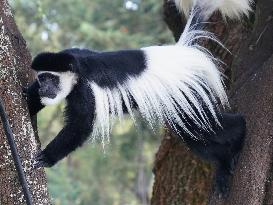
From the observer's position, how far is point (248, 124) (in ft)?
7.39

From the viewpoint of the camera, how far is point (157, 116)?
2.29 m

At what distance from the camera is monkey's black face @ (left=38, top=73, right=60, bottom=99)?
2.06m

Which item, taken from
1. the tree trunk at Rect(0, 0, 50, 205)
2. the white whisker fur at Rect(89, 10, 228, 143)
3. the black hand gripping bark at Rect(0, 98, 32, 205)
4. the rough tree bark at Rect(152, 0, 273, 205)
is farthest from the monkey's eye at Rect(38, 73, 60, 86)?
the rough tree bark at Rect(152, 0, 273, 205)

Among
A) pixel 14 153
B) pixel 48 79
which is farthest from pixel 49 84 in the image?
pixel 14 153

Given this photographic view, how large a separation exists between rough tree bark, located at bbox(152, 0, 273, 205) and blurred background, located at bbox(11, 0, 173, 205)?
2.28 meters

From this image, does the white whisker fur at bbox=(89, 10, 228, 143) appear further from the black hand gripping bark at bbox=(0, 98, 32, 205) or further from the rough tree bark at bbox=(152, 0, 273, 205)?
the black hand gripping bark at bbox=(0, 98, 32, 205)

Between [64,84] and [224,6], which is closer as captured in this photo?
[64,84]

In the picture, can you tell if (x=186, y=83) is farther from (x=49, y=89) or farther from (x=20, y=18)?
(x=20, y=18)

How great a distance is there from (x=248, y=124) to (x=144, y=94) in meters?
0.46

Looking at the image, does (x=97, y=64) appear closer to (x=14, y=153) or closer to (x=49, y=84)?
(x=49, y=84)

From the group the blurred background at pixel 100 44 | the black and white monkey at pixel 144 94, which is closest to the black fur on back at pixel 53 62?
the black and white monkey at pixel 144 94

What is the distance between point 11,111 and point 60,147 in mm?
477

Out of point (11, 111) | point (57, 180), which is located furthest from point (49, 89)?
point (57, 180)

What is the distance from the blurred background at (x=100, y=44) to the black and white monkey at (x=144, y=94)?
288 cm
